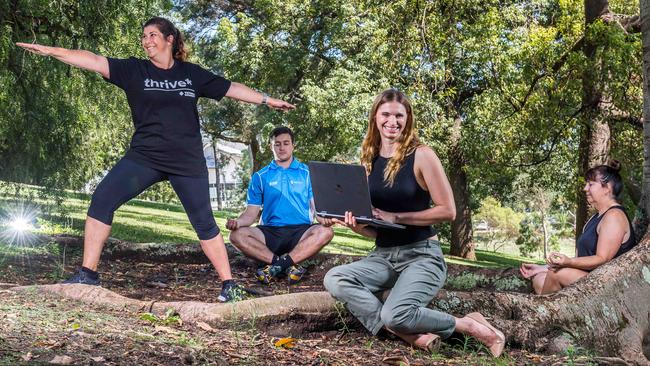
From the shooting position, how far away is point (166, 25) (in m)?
5.86

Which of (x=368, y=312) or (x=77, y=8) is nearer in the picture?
(x=368, y=312)

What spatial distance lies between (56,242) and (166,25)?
438 centimetres

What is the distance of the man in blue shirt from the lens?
7.47 meters

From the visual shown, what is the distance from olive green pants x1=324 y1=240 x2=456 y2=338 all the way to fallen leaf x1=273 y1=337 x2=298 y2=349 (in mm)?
441

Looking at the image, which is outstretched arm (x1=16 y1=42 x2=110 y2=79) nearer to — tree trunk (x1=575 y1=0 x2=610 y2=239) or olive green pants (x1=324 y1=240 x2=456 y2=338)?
olive green pants (x1=324 y1=240 x2=456 y2=338)

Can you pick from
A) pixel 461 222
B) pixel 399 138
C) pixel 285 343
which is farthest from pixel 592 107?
pixel 461 222

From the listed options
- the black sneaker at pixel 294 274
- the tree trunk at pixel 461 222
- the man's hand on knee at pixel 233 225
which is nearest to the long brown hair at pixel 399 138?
the black sneaker at pixel 294 274

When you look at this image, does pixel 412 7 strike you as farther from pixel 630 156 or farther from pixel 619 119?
pixel 630 156

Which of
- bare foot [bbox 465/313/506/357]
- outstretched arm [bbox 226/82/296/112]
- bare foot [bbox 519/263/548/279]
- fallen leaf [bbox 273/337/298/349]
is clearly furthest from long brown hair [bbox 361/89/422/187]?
bare foot [bbox 519/263/548/279]

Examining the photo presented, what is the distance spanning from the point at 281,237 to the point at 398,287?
9.22ft

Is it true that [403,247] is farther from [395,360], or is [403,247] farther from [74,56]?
[74,56]

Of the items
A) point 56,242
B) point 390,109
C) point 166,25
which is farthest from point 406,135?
point 56,242

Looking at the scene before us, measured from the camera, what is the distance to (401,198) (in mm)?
5160

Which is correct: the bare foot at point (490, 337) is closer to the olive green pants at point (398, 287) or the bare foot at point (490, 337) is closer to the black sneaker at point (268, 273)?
the olive green pants at point (398, 287)
